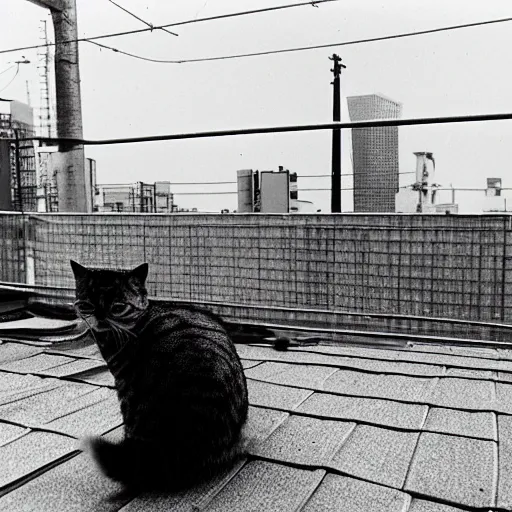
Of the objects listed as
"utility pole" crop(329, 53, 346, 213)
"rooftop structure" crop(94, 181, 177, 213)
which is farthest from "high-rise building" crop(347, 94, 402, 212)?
"rooftop structure" crop(94, 181, 177, 213)

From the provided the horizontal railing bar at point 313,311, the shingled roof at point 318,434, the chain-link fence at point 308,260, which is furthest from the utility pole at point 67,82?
the shingled roof at point 318,434

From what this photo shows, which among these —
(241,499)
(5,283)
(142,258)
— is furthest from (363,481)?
(5,283)

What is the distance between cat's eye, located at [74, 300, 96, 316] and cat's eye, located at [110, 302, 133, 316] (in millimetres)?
45

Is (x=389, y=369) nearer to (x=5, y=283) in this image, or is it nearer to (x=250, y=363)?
(x=250, y=363)

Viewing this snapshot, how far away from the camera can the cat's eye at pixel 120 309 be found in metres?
1.23

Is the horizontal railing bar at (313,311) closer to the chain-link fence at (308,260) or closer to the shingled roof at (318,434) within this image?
the chain-link fence at (308,260)

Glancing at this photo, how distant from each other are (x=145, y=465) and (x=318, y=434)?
1.68ft

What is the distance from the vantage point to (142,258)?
3.23 meters

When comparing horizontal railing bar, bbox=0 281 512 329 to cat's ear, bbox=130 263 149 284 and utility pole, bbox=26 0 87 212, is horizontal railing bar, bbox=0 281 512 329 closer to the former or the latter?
cat's ear, bbox=130 263 149 284

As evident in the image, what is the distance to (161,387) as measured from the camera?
117 cm

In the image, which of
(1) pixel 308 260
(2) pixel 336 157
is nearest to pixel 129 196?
(2) pixel 336 157

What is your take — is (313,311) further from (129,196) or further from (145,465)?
(129,196)

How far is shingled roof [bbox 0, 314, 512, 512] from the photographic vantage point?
1060 millimetres

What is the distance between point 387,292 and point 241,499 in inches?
74.0
